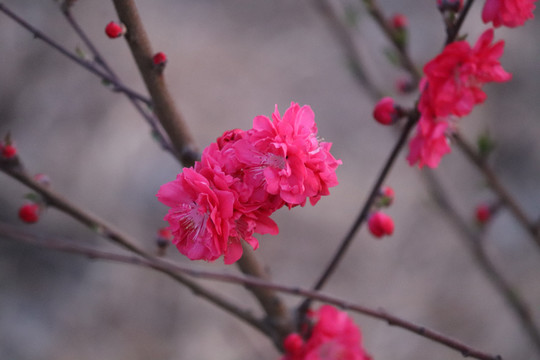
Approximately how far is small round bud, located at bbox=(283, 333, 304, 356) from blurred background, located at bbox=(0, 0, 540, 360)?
80 cm

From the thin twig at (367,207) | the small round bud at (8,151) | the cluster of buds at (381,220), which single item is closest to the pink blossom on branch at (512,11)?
the thin twig at (367,207)

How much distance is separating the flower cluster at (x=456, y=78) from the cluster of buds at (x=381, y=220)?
0.15m

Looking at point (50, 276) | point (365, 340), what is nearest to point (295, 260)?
→ point (365, 340)

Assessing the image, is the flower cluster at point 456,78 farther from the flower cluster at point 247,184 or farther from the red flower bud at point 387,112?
the flower cluster at point 247,184

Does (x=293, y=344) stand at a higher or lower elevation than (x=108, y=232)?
lower

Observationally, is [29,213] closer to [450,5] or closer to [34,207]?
[34,207]

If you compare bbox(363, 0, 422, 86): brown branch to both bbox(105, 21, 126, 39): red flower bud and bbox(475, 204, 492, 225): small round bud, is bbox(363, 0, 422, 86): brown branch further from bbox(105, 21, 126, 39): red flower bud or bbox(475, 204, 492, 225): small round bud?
bbox(105, 21, 126, 39): red flower bud

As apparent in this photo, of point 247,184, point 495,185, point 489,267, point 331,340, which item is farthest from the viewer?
point 489,267

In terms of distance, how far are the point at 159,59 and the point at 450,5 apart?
0.40 metres

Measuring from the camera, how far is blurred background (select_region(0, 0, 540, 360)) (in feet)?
5.23

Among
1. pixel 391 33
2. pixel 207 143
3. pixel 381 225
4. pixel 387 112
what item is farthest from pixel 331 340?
pixel 207 143

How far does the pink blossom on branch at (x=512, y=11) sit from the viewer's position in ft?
1.76

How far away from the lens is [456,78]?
1.78 ft

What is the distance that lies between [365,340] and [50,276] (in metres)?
1.27
